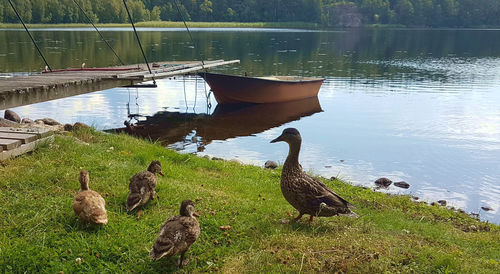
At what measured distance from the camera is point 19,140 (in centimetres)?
750

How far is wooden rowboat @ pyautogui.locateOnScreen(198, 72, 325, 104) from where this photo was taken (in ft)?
81.1

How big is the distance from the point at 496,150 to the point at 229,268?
1568 centimetres

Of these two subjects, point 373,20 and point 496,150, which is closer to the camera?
point 496,150

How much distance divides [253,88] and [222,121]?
13.7ft

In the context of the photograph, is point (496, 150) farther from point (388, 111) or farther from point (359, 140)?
point (388, 111)

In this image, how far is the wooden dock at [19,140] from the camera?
7254 millimetres

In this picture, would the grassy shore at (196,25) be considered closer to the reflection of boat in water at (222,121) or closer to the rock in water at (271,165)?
the reflection of boat in water at (222,121)

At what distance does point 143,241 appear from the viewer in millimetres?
5305

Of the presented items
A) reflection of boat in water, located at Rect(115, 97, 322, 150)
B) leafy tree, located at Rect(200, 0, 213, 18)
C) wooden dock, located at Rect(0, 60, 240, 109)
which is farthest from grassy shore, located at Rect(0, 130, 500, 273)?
leafy tree, located at Rect(200, 0, 213, 18)

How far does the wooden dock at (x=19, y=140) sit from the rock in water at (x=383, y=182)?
9105 millimetres

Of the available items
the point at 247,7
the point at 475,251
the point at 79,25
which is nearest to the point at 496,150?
the point at 475,251

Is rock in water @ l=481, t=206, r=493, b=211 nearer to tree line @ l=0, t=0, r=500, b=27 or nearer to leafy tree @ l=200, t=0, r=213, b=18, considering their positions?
A: tree line @ l=0, t=0, r=500, b=27

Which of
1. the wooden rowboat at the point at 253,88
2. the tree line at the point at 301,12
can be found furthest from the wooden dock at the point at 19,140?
the tree line at the point at 301,12

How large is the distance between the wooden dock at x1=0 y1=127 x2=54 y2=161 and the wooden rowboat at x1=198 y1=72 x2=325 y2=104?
16381 millimetres
